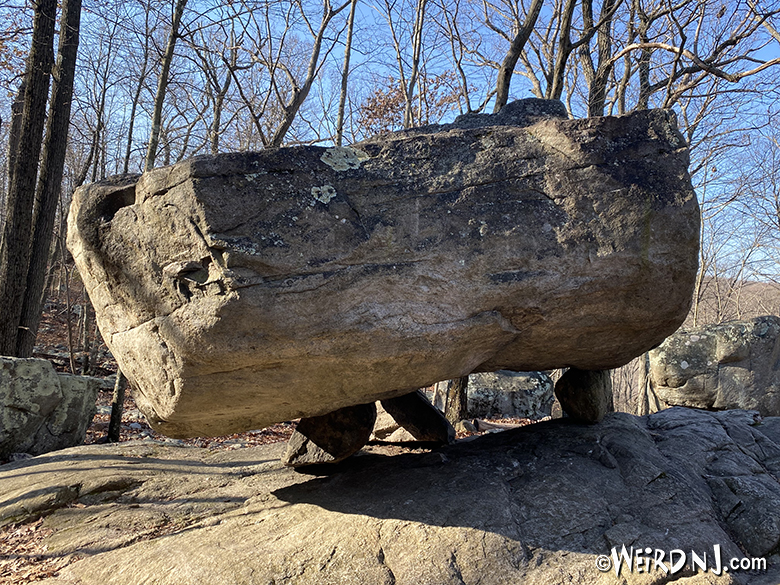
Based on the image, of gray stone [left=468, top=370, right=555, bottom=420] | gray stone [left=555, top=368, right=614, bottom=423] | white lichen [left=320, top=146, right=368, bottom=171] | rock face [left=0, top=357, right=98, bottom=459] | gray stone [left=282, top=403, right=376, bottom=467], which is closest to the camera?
white lichen [left=320, top=146, right=368, bottom=171]

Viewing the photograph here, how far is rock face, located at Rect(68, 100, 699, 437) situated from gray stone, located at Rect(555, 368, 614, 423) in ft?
5.14

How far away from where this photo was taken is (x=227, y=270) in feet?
12.0

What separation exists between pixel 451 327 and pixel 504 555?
5.38 feet

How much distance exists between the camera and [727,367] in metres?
11.8

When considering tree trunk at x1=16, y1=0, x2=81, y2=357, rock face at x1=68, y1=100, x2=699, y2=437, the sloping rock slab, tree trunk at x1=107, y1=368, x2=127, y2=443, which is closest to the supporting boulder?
the sloping rock slab

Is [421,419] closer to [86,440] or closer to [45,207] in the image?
[86,440]

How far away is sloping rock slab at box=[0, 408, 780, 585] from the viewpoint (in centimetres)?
393

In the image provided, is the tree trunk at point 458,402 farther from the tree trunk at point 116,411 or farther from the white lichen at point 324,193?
the white lichen at point 324,193

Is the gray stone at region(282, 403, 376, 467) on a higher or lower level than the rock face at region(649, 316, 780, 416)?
lower

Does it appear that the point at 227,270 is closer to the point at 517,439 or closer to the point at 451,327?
the point at 451,327

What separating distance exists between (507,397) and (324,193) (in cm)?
868

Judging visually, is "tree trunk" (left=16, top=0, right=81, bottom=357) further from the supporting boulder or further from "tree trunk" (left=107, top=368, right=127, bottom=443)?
the supporting boulder

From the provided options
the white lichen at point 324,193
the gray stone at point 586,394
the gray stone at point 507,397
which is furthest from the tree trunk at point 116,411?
the gray stone at point 507,397

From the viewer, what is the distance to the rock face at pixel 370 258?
3.74 meters
